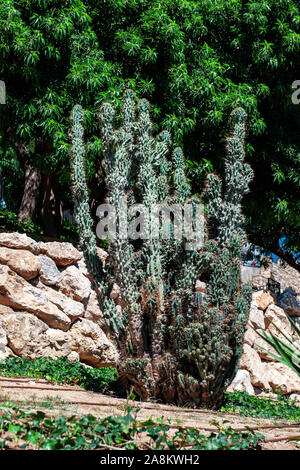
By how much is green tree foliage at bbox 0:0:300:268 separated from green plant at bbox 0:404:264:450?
508cm

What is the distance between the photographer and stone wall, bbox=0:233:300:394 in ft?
23.1

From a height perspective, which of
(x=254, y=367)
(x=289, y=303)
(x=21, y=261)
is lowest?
(x=254, y=367)

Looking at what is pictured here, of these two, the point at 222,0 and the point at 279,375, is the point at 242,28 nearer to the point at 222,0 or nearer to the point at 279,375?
the point at 222,0

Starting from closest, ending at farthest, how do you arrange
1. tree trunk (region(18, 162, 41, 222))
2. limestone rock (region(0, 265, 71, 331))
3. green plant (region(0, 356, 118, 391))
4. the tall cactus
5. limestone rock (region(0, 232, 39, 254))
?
the tall cactus → green plant (region(0, 356, 118, 391)) → limestone rock (region(0, 265, 71, 331)) → limestone rock (region(0, 232, 39, 254)) → tree trunk (region(18, 162, 41, 222))

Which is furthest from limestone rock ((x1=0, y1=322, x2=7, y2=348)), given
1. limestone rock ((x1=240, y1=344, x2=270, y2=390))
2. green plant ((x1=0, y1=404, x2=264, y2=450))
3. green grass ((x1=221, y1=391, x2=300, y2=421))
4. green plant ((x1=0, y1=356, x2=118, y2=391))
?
limestone rock ((x1=240, y1=344, x2=270, y2=390))

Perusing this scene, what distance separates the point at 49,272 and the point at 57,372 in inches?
80.3

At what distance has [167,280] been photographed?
554 centimetres

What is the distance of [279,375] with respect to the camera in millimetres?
10047

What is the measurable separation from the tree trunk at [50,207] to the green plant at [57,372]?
3.17m

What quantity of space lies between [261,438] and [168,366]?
1.95m

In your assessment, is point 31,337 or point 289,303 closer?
point 31,337

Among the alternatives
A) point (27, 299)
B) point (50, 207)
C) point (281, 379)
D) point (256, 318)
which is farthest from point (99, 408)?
point (281, 379)

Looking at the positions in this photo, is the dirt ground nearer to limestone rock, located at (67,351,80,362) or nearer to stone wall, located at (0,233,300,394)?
stone wall, located at (0,233,300,394)

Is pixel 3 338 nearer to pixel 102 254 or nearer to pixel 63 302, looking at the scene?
pixel 63 302
